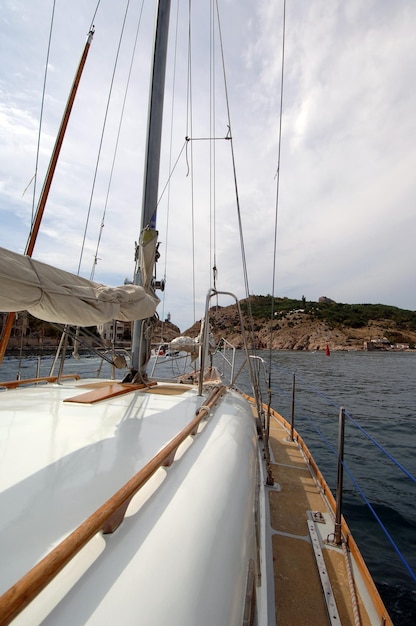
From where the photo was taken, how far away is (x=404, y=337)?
207ft

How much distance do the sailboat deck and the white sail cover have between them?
93.4 inches

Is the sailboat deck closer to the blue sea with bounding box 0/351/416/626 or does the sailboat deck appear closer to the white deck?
the blue sea with bounding box 0/351/416/626

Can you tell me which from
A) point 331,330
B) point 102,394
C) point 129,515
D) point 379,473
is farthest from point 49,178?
point 331,330

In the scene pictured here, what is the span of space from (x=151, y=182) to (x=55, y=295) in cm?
284

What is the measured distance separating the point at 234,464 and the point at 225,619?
1.01 metres

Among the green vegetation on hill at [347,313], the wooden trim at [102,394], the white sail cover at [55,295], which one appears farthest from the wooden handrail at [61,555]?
the green vegetation on hill at [347,313]

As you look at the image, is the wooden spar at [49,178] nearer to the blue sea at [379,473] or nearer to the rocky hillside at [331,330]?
the blue sea at [379,473]

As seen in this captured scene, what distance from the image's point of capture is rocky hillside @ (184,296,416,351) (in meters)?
62.3

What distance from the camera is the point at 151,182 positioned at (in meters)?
4.33

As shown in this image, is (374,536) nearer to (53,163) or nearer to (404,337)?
(53,163)

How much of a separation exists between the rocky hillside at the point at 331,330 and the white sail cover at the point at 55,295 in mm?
56882

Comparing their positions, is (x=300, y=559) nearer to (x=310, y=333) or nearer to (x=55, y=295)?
(x=55, y=295)

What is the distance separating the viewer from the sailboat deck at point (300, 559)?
1879mm

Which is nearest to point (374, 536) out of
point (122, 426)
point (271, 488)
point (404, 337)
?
point (271, 488)
